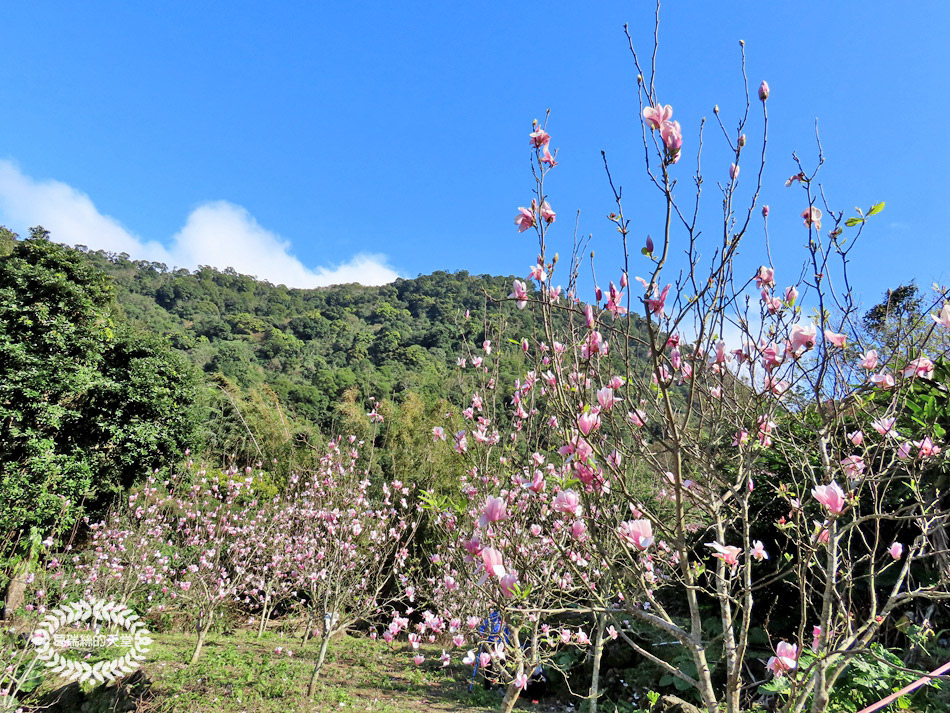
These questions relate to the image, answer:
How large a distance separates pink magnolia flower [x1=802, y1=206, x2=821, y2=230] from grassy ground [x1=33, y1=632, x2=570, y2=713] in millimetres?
4911

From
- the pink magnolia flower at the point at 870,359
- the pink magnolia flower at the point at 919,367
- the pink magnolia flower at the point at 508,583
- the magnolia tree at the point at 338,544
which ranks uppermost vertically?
the pink magnolia flower at the point at 870,359

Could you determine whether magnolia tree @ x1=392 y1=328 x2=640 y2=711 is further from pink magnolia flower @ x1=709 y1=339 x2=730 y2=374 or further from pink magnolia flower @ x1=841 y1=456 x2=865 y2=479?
pink magnolia flower @ x1=841 y1=456 x2=865 y2=479

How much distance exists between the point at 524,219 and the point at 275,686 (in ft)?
17.5

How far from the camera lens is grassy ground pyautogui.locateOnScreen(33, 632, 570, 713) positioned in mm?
4387

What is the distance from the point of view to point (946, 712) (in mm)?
2467

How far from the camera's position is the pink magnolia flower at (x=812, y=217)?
64.8 inches

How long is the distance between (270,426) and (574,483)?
1460 cm

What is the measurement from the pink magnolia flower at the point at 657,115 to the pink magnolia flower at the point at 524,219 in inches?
16.9

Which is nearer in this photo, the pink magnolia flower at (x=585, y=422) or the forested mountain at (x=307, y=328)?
the pink magnolia flower at (x=585, y=422)

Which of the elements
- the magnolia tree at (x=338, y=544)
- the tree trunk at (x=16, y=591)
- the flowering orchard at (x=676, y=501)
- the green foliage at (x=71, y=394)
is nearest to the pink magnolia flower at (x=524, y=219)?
the flowering orchard at (x=676, y=501)

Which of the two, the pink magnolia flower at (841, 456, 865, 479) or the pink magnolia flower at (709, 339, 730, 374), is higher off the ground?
the pink magnolia flower at (709, 339, 730, 374)

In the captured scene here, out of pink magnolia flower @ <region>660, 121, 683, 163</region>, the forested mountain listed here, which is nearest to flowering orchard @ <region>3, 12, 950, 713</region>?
pink magnolia flower @ <region>660, 121, 683, 163</region>

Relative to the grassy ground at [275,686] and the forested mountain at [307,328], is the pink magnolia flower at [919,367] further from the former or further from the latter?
the forested mountain at [307,328]

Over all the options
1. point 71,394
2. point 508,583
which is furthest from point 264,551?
point 508,583
